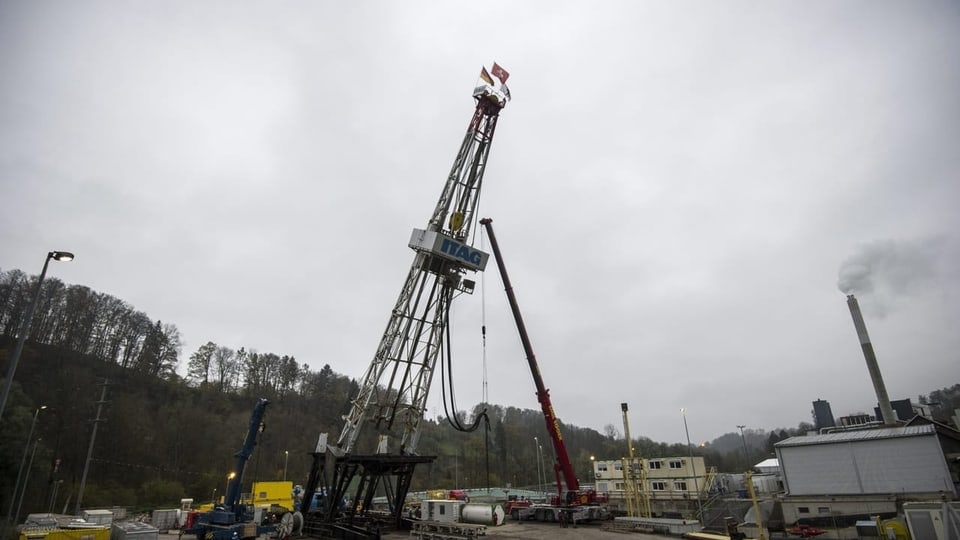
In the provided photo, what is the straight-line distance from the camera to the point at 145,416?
60156mm

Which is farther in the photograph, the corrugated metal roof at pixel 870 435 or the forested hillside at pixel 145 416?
the forested hillside at pixel 145 416

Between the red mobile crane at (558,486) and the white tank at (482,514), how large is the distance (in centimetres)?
466

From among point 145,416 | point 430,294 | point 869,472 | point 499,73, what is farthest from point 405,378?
point 145,416

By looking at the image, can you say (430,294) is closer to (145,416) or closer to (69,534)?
(69,534)

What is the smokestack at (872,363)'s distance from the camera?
3792 cm

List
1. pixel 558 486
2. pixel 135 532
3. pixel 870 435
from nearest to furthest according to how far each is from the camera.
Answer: pixel 135 532, pixel 558 486, pixel 870 435

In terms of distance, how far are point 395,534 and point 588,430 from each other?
360ft

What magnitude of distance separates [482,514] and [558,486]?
6557 millimetres

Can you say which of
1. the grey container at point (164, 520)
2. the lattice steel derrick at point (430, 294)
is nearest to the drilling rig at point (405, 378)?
the lattice steel derrick at point (430, 294)

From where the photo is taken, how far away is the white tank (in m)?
22.8

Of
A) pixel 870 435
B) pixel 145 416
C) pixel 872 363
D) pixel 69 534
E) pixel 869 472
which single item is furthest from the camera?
pixel 145 416

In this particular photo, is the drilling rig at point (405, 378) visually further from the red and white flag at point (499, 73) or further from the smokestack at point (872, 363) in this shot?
the smokestack at point (872, 363)

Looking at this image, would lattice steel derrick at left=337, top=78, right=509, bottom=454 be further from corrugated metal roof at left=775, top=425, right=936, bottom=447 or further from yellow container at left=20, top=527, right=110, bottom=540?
corrugated metal roof at left=775, top=425, right=936, bottom=447

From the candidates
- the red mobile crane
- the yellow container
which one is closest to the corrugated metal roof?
the red mobile crane
